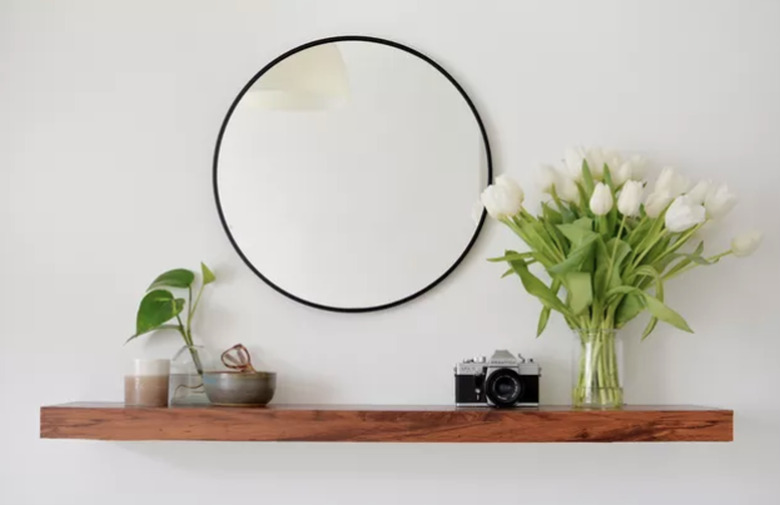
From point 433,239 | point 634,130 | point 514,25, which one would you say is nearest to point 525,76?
point 514,25

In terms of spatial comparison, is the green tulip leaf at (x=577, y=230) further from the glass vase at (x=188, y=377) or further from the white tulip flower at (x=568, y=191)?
the glass vase at (x=188, y=377)

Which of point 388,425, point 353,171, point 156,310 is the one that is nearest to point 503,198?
point 353,171

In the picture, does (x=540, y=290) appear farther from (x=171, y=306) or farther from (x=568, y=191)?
(x=171, y=306)

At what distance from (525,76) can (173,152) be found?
75 cm

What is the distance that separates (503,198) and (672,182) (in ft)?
1.09

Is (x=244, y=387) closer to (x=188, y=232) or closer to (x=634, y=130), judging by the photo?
(x=188, y=232)

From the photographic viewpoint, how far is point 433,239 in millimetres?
2113

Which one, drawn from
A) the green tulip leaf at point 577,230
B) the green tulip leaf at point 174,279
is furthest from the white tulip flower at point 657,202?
the green tulip leaf at point 174,279

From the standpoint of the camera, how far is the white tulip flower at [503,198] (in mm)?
1946

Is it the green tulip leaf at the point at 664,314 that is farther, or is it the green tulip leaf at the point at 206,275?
the green tulip leaf at the point at 206,275

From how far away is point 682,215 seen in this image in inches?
74.0

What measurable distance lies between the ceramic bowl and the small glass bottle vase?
611 mm

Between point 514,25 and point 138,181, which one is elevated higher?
point 514,25

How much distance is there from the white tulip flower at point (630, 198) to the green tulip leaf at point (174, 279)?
87 cm
